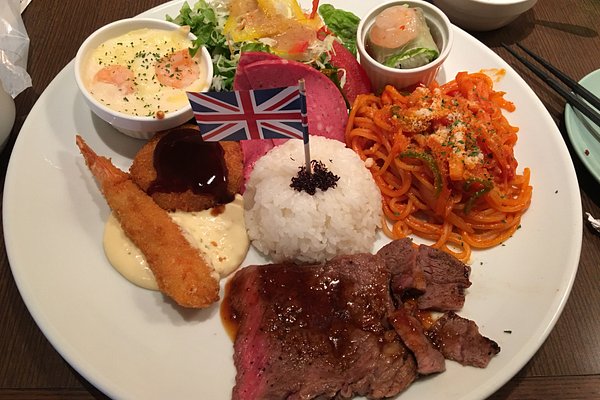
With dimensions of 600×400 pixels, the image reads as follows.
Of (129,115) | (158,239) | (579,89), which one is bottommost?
(158,239)

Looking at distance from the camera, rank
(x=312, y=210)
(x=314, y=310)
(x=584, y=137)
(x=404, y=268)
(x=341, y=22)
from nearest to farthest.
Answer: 1. (x=314, y=310)
2. (x=404, y=268)
3. (x=312, y=210)
4. (x=584, y=137)
5. (x=341, y=22)

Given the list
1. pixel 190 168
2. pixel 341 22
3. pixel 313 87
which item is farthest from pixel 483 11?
pixel 190 168

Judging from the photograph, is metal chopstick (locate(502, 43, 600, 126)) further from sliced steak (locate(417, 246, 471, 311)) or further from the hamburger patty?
the hamburger patty

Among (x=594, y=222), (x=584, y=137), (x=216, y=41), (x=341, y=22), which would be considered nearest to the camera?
(x=594, y=222)

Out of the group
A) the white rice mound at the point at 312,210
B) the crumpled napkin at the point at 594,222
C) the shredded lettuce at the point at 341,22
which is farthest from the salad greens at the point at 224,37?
the crumpled napkin at the point at 594,222

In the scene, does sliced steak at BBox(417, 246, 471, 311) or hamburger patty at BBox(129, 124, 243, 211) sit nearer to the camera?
sliced steak at BBox(417, 246, 471, 311)

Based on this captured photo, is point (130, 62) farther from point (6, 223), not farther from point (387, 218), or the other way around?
point (387, 218)

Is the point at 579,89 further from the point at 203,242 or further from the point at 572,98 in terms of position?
the point at 203,242

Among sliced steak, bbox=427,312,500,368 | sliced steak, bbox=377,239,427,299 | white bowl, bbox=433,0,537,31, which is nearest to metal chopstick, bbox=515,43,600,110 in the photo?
white bowl, bbox=433,0,537,31
